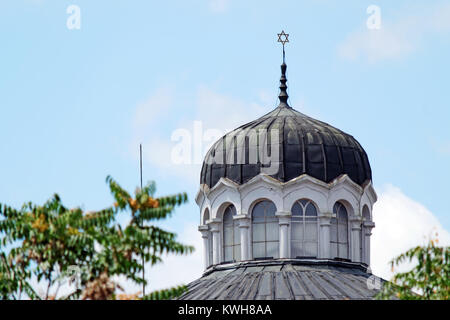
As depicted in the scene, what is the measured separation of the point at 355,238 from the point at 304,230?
2409mm

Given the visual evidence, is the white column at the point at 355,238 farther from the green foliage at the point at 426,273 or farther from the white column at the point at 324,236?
the green foliage at the point at 426,273

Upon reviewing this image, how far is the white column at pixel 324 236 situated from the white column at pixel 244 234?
284 centimetres

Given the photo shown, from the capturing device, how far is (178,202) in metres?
36.1

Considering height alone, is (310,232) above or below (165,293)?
above

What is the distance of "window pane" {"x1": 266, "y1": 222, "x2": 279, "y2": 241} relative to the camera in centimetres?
5631

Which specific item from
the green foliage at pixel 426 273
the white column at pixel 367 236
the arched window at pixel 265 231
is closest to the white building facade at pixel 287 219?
the arched window at pixel 265 231

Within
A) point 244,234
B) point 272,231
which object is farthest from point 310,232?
point 244,234

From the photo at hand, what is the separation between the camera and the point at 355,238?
57.5 m

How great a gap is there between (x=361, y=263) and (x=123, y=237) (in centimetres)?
2338

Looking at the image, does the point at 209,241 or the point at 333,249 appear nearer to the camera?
the point at 333,249

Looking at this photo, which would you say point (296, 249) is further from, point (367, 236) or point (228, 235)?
point (367, 236)
